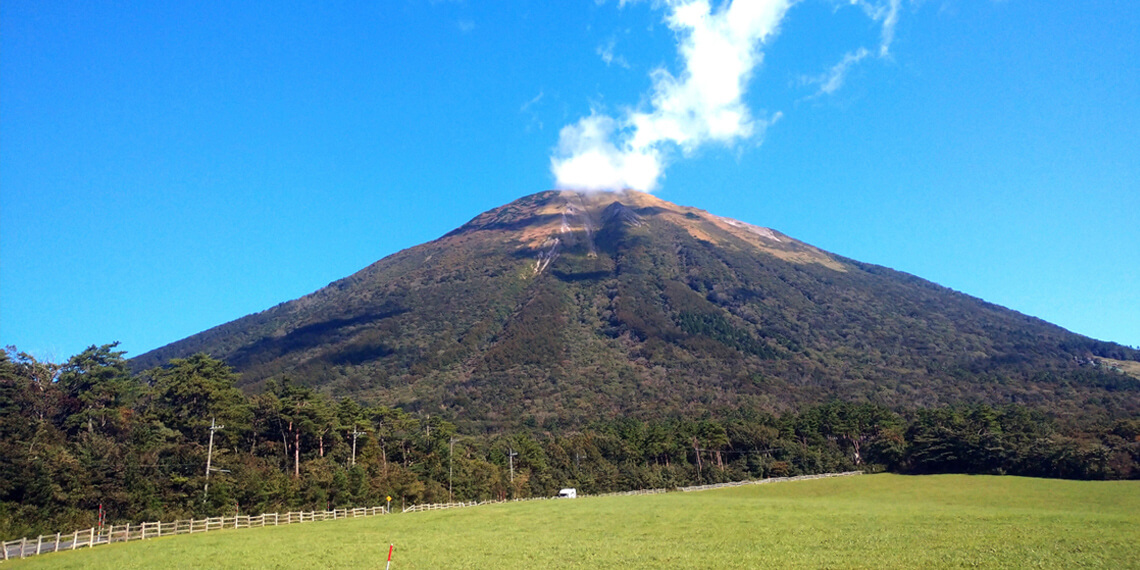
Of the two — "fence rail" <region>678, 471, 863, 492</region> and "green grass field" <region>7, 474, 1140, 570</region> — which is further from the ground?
"green grass field" <region>7, 474, 1140, 570</region>

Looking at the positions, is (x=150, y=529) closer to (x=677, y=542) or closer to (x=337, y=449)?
(x=677, y=542)

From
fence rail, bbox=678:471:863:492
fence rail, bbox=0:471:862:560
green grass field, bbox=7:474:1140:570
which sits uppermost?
fence rail, bbox=0:471:862:560

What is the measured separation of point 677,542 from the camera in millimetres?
30500

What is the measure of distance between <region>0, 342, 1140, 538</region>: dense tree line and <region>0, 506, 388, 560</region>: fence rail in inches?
106

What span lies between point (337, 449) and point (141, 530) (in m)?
35.0

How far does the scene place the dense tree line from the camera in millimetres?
47875

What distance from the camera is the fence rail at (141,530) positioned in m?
33.4

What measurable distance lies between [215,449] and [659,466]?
65.6m

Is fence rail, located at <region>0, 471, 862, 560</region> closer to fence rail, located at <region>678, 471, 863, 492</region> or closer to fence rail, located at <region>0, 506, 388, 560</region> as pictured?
fence rail, located at <region>0, 506, 388, 560</region>

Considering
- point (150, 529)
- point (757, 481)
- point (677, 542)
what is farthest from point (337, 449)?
point (757, 481)

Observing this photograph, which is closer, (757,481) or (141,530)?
(141,530)

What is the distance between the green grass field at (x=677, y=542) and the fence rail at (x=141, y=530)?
2090mm

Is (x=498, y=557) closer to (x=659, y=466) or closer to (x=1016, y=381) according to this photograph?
(x=659, y=466)

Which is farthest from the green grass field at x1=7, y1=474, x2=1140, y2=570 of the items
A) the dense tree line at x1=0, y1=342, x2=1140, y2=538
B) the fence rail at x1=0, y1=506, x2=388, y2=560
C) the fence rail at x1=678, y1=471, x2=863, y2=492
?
the fence rail at x1=678, y1=471, x2=863, y2=492
